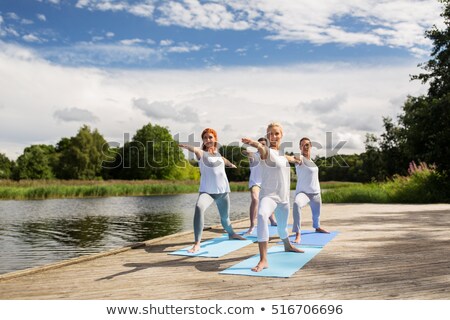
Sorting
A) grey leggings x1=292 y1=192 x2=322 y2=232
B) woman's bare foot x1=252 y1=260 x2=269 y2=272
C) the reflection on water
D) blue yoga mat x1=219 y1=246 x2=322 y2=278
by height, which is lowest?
the reflection on water

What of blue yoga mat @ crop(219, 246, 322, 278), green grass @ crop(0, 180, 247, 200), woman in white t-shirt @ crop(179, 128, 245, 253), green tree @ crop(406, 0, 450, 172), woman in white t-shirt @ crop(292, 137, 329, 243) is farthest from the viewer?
green grass @ crop(0, 180, 247, 200)

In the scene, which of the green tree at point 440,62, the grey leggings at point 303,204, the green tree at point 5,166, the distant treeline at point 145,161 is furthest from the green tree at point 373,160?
the green tree at point 5,166

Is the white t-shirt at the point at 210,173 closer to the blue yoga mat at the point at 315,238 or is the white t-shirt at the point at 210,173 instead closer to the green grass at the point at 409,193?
the blue yoga mat at the point at 315,238

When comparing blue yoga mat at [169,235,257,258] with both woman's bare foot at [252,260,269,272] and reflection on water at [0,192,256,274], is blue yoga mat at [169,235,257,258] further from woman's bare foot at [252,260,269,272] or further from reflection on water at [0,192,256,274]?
reflection on water at [0,192,256,274]

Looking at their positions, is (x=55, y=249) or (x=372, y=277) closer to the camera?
(x=372, y=277)

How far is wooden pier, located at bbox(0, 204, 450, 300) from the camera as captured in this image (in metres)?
3.70

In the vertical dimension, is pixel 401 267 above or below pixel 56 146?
below

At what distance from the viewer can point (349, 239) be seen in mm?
6645

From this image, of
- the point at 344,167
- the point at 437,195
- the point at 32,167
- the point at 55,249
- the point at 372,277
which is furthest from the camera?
the point at 344,167

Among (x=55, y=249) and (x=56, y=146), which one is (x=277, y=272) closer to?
(x=55, y=249)

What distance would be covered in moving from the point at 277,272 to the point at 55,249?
641 cm

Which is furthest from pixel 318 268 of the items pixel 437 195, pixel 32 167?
pixel 32 167

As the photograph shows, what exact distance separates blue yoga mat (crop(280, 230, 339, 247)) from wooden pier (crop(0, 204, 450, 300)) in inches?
6.3

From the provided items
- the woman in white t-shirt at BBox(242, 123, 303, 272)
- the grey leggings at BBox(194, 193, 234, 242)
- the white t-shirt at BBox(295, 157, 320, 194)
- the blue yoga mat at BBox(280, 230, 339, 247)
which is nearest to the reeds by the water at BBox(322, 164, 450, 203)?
the blue yoga mat at BBox(280, 230, 339, 247)
